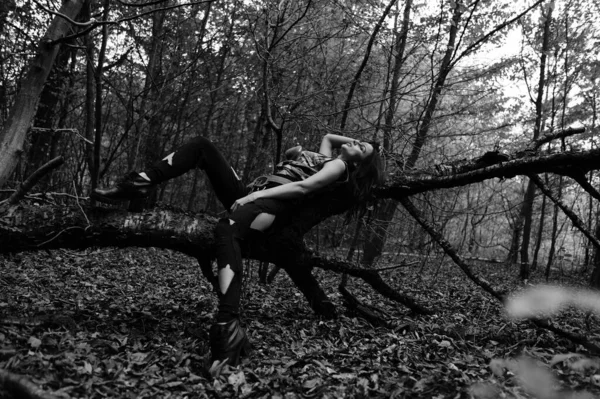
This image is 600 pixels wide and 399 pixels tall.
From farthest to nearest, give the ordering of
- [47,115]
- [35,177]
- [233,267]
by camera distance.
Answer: [47,115] < [233,267] < [35,177]

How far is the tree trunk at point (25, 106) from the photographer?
3070 mm

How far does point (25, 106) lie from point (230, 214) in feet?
5.85

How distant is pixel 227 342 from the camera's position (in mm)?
2562

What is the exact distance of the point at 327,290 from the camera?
19.5 ft

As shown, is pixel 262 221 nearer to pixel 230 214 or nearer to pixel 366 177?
A: pixel 230 214

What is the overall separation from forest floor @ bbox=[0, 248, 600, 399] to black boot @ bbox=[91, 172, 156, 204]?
921mm

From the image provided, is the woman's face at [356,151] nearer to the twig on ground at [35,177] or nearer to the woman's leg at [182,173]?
the woman's leg at [182,173]

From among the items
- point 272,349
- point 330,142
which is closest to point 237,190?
point 330,142

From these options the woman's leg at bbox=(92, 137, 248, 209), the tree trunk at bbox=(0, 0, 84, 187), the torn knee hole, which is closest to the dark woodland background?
the tree trunk at bbox=(0, 0, 84, 187)

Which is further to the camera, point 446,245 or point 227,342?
point 446,245

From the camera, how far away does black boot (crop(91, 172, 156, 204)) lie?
3.02 meters

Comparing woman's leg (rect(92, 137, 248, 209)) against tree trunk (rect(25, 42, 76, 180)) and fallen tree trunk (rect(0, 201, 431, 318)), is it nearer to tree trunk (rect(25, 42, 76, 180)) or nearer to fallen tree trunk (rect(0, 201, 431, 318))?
fallen tree trunk (rect(0, 201, 431, 318))

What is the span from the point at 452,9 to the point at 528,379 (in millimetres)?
6033

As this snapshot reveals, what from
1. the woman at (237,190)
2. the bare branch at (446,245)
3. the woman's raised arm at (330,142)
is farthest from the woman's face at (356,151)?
the bare branch at (446,245)
